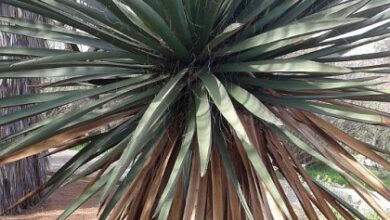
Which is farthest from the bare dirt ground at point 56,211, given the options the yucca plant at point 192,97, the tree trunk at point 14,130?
the yucca plant at point 192,97

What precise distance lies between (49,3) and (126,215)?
3.78 feet

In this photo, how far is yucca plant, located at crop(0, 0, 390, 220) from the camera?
2.22 metres

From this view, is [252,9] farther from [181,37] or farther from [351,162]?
[351,162]

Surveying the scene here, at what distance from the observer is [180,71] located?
2.38 meters

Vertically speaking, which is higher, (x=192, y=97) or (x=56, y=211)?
(x=192, y=97)

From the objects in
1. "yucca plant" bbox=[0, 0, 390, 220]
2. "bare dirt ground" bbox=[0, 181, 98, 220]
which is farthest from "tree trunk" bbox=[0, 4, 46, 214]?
"yucca plant" bbox=[0, 0, 390, 220]

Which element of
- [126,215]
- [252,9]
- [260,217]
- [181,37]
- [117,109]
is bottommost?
[126,215]

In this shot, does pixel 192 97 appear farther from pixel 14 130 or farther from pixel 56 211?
pixel 56 211

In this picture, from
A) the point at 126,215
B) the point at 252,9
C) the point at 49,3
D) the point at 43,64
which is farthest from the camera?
the point at 126,215

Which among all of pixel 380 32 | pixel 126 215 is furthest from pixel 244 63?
pixel 126 215

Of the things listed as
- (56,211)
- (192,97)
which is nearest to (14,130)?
(56,211)

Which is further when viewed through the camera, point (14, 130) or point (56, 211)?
point (56, 211)

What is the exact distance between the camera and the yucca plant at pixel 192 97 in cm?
222

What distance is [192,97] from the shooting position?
2.40 metres
